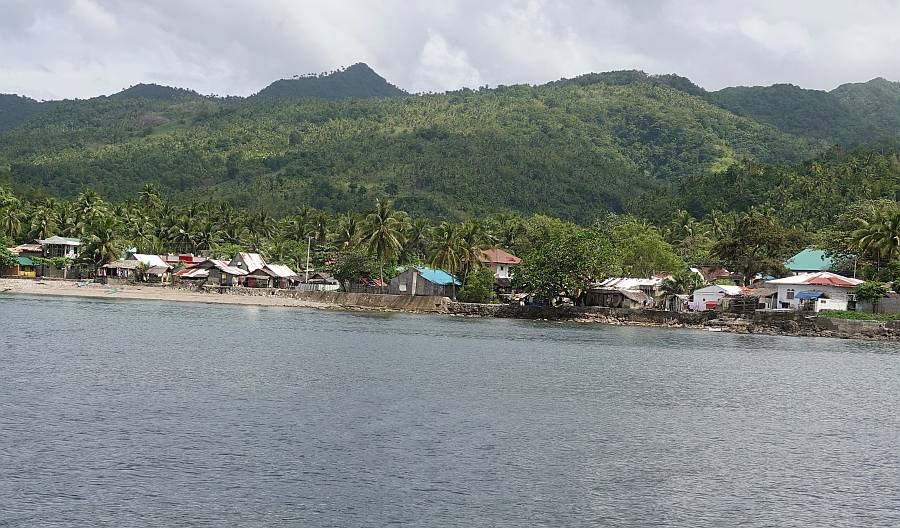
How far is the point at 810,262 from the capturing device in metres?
89.7

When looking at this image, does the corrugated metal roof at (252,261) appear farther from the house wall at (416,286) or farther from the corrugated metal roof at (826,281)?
the corrugated metal roof at (826,281)

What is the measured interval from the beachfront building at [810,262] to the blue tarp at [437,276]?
35.5 meters


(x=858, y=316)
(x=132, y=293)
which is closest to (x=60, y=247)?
(x=132, y=293)

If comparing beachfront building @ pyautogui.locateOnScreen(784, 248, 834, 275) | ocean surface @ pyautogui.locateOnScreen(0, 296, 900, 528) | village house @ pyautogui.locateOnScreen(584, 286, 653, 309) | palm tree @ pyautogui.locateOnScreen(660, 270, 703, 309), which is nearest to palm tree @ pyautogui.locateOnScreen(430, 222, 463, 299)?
village house @ pyautogui.locateOnScreen(584, 286, 653, 309)

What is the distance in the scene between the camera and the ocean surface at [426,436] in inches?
791

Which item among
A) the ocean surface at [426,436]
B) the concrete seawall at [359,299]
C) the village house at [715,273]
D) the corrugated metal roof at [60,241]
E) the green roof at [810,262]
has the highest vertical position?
the green roof at [810,262]

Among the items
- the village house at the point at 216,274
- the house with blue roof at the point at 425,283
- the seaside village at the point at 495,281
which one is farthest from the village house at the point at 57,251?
the house with blue roof at the point at 425,283

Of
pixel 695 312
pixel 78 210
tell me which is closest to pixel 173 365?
pixel 695 312

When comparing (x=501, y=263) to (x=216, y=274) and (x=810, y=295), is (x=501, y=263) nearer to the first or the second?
(x=216, y=274)

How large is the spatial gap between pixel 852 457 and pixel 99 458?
2210 cm

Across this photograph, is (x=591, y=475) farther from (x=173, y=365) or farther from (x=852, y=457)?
(x=173, y=365)

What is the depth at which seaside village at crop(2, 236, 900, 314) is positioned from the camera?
7706 cm

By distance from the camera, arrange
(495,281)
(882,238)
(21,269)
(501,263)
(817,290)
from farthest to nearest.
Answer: (501,263), (21,269), (495,281), (882,238), (817,290)

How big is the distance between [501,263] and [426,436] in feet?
264
